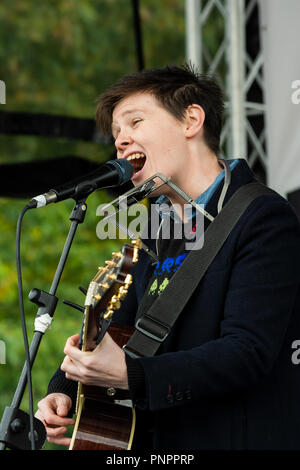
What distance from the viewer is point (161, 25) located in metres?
8.46

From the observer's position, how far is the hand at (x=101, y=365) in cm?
169

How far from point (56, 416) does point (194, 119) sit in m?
1.00

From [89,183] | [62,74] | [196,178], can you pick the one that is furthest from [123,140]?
[62,74]

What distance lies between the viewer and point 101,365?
66.6 inches

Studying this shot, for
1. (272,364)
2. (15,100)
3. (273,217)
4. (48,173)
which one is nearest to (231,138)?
(48,173)

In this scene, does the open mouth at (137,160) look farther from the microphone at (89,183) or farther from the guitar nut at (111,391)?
the guitar nut at (111,391)

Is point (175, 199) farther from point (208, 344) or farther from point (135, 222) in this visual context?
point (208, 344)

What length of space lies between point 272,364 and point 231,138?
1826 millimetres

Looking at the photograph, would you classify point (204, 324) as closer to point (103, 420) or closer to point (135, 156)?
point (103, 420)

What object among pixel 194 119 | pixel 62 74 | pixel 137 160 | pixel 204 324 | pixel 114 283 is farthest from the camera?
pixel 62 74

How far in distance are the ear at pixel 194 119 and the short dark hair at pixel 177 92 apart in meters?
0.02

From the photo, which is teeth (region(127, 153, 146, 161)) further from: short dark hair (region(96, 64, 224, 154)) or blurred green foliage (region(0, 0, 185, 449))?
blurred green foliage (region(0, 0, 185, 449))

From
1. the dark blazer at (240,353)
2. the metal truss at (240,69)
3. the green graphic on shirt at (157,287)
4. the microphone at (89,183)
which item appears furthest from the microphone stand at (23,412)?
the metal truss at (240,69)
